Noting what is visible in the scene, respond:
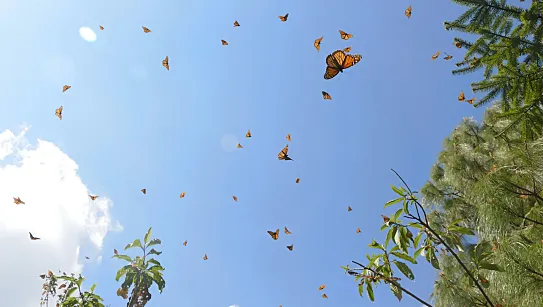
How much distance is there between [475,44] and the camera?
468 centimetres

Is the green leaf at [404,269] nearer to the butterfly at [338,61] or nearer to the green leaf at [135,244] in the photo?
the butterfly at [338,61]

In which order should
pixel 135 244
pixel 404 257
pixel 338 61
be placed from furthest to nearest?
pixel 135 244, pixel 338 61, pixel 404 257

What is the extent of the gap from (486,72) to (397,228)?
5.09 meters

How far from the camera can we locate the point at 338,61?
386cm

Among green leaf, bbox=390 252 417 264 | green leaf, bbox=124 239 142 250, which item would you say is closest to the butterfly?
green leaf, bbox=390 252 417 264

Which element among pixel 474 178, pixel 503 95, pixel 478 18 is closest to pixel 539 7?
pixel 478 18

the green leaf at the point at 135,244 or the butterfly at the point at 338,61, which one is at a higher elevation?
the green leaf at the point at 135,244

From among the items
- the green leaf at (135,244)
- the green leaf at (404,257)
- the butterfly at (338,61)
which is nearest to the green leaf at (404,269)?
the green leaf at (404,257)

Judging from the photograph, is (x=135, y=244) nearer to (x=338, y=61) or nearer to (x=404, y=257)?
(x=338, y=61)

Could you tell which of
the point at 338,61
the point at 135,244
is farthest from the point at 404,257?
the point at 135,244

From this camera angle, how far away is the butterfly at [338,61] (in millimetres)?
3746

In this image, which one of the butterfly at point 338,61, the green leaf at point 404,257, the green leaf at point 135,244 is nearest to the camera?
the green leaf at point 404,257

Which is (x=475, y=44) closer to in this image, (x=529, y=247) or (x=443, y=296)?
(x=529, y=247)

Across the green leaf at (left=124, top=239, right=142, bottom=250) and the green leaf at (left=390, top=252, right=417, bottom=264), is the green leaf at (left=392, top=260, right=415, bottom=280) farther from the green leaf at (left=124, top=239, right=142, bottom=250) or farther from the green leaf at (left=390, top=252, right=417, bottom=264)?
the green leaf at (left=124, top=239, right=142, bottom=250)
